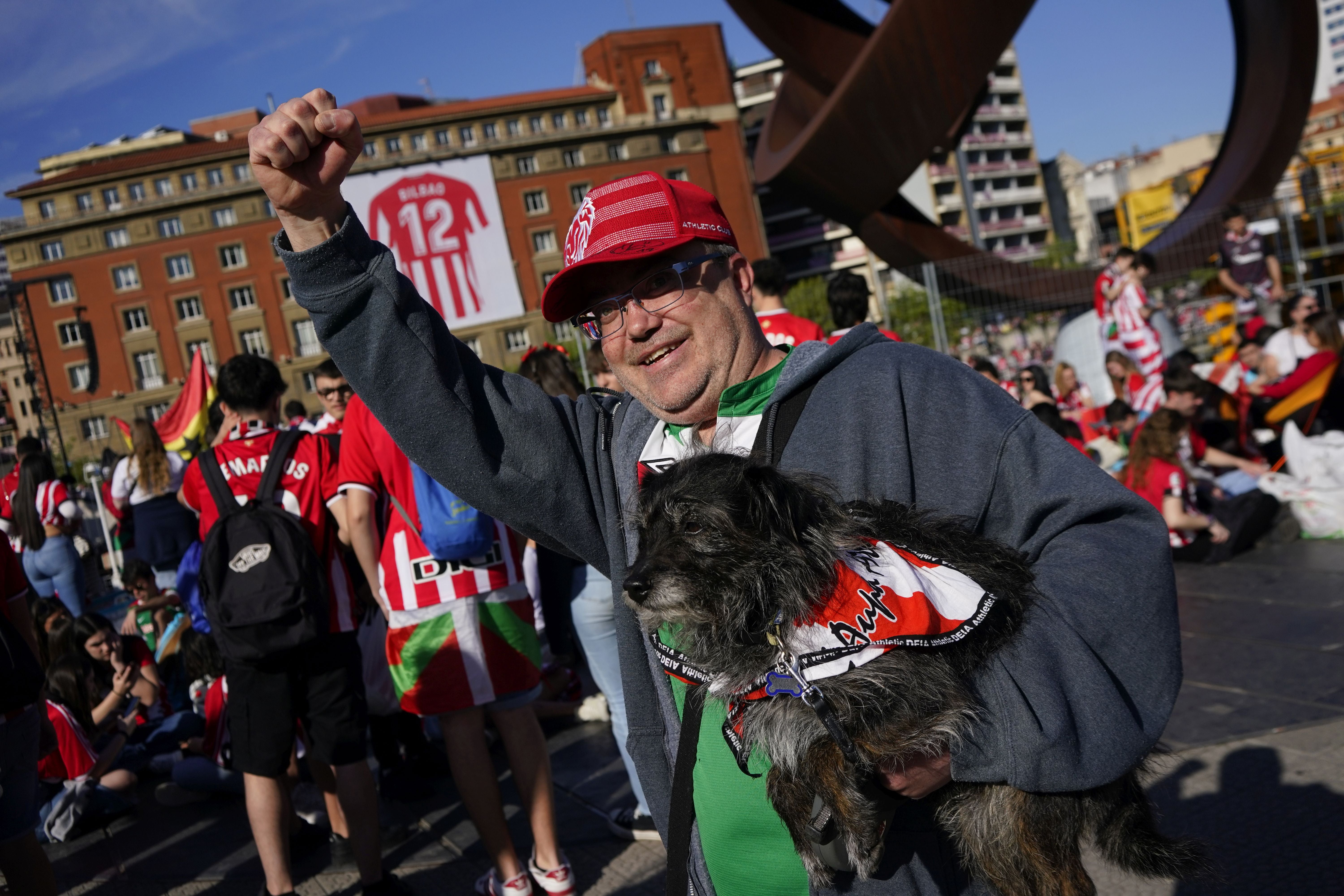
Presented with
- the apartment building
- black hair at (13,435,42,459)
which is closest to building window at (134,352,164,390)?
the apartment building

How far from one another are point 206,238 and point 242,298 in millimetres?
5229

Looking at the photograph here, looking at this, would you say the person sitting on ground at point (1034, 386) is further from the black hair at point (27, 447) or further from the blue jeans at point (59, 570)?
the black hair at point (27, 447)

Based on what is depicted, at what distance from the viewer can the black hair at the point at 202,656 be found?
6145 mm

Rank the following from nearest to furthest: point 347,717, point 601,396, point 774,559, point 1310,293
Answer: point 774,559
point 601,396
point 347,717
point 1310,293

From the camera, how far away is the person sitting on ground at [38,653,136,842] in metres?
5.54

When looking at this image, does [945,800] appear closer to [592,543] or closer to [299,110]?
[592,543]

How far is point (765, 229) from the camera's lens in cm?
10125

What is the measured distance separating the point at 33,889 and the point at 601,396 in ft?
10.2

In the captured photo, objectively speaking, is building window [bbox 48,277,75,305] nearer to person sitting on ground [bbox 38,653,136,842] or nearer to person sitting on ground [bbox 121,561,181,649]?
person sitting on ground [bbox 121,561,181,649]

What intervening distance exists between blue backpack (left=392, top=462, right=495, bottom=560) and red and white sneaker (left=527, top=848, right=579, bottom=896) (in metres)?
1.35

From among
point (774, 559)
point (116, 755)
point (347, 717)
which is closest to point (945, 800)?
point (774, 559)

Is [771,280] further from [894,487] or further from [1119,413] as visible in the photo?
[1119,413]

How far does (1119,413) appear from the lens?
9.40 m

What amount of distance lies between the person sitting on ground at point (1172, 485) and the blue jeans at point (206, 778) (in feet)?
22.4
